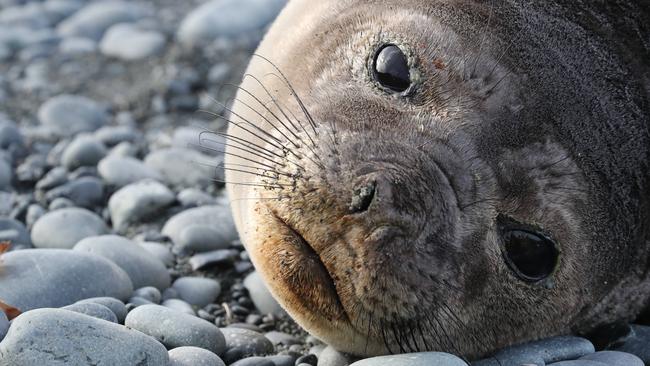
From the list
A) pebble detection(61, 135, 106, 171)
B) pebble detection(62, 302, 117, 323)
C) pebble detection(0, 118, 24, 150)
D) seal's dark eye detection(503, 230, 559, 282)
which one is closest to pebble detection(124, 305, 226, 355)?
pebble detection(62, 302, 117, 323)

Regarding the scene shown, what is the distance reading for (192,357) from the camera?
340 centimetres

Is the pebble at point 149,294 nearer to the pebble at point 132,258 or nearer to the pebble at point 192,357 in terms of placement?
the pebble at point 132,258

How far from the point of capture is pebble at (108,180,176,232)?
17.7ft

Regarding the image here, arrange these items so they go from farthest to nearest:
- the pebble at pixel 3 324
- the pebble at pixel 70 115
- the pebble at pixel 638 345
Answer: the pebble at pixel 70 115 < the pebble at pixel 638 345 < the pebble at pixel 3 324

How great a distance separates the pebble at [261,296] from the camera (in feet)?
14.6

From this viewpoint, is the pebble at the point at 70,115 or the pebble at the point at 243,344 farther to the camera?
the pebble at the point at 70,115

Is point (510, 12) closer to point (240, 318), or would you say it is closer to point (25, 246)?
point (240, 318)

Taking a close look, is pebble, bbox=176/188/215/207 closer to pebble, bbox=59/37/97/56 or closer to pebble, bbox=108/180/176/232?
pebble, bbox=108/180/176/232

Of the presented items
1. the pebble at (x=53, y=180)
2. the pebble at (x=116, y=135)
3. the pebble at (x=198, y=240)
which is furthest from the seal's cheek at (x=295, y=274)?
the pebble at (x=116, y=135)

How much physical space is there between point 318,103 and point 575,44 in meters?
1.09

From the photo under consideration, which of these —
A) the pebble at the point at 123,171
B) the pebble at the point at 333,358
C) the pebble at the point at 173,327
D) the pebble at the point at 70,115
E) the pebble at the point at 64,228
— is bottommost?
the pebble at the point at 333,358

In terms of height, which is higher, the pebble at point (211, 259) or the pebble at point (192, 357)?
the pebble at point (211, 259)

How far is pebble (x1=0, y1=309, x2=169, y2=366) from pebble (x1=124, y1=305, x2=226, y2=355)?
0.37 meters

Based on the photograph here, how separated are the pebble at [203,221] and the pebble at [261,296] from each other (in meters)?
0.52
